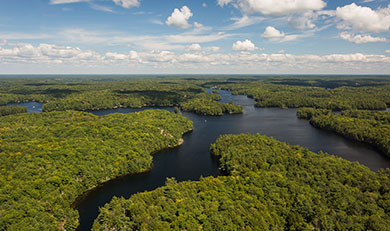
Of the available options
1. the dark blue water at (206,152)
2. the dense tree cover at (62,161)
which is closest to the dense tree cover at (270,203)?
the dark blue water at (206,152)

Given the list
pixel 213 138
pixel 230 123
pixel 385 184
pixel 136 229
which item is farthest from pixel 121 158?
pixel 230 123

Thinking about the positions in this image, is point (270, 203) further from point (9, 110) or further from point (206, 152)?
point (9, 110)

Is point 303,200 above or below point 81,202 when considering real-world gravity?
above

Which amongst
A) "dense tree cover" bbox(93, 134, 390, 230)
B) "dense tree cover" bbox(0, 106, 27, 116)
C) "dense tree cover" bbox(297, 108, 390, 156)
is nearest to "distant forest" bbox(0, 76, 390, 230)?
"dense tree cover" bbox(93, 134, 390, 230)

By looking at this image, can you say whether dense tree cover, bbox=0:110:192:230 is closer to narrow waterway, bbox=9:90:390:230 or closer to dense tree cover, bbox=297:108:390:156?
narrow waterway, bbox=9:90:390:230

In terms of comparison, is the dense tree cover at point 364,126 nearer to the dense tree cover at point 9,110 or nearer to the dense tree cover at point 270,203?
the dense tree cover at point 270,203

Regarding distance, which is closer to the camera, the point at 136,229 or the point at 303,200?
the point at 136,229

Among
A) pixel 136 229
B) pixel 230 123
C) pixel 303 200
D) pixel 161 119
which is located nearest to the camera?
pixel 136 229

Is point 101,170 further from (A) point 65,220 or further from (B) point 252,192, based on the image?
(B) point 252,192
